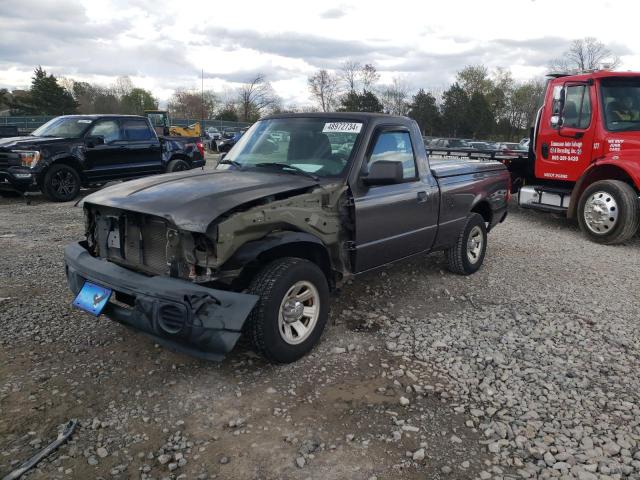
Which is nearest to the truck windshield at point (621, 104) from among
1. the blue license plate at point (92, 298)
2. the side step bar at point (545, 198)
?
the side step bar at point (545, 198)

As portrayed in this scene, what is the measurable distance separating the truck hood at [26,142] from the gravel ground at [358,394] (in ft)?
19.5

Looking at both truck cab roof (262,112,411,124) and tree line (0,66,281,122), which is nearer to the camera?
truck cab roof (262,112,411,124)

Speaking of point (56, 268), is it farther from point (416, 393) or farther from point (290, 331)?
point (416, 393)

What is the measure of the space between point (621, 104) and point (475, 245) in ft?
13.0

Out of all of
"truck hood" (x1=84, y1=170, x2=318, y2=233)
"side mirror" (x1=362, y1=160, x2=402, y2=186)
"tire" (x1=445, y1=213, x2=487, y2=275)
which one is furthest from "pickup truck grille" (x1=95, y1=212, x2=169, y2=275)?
"tire" (x1=445, y1=213, x2=487, y2=275)

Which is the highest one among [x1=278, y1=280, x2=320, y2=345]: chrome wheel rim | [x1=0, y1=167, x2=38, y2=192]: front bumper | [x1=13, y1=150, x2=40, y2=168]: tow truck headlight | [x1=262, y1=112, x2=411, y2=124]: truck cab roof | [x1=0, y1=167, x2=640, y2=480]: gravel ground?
[x1=262, y1=112, x2=411, y2=124]: truck cab roof

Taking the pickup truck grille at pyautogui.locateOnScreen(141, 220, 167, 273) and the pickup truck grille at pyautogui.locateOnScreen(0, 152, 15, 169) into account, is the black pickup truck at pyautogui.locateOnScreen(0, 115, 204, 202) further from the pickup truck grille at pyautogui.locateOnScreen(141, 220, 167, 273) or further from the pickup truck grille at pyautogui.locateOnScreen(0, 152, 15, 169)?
the pickup truck grille at pyautogui.locateOnScreen(141, 220, 167, 273)

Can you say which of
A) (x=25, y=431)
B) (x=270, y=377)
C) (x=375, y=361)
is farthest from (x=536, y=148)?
(x=25, y=431)

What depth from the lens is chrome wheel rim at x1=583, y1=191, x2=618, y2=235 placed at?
748cm

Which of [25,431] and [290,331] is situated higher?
[290,331]

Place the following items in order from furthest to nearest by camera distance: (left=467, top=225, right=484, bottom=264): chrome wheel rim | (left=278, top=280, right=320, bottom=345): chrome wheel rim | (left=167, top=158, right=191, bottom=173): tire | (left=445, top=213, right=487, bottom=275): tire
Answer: (left=167, top=158, right=191, bottom=173): tire < (left=467, top=225, right=484, bottom=264): chrome wheel rim < (left=445, top=213, right=487, bottom=275): tire < (left=278, top=280, right=320, bottom=345): chrome wheel rim

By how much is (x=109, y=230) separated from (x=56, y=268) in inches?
102

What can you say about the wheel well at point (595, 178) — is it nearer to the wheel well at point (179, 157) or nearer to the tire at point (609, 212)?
the tire at point (609, 212)

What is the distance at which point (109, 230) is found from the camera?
3646 millimetres
